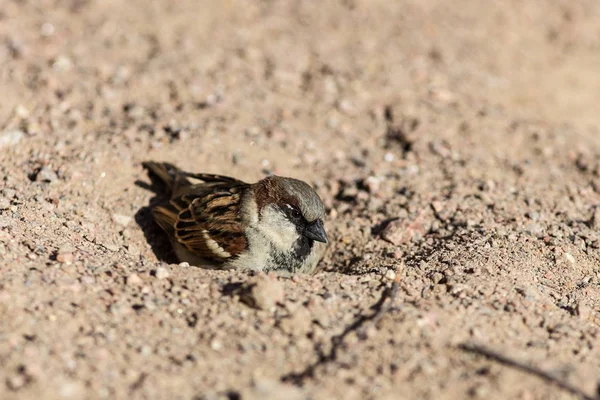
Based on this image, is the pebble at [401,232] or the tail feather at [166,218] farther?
the tail feather at [166,218]

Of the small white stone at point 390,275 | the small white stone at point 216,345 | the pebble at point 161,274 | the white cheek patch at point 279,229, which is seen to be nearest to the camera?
the small white stone at point 216,345

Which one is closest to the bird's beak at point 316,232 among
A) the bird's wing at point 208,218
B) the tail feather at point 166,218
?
the bird's wing at point 208,218

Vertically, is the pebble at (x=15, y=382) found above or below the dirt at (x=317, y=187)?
below

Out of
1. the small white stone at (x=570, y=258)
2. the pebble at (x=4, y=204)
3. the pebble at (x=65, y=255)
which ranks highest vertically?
the small white stone at (x=570, y=258)

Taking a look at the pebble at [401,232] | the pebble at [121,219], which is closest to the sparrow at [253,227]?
the pebble at [121,219]

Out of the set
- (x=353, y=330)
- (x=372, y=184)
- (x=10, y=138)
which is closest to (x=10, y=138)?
(x=10, y=138)

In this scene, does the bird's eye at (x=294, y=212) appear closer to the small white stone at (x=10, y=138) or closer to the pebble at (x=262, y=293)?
the pebble at (x=262, y=293)

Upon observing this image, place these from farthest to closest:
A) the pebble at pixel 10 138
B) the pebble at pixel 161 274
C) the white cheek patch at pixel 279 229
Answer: the pebble at pixel 10 138
the white cheek patch at pixel 279 229
the pebble at pixel 161 274

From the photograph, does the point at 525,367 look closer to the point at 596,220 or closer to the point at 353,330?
the point at 353,330
